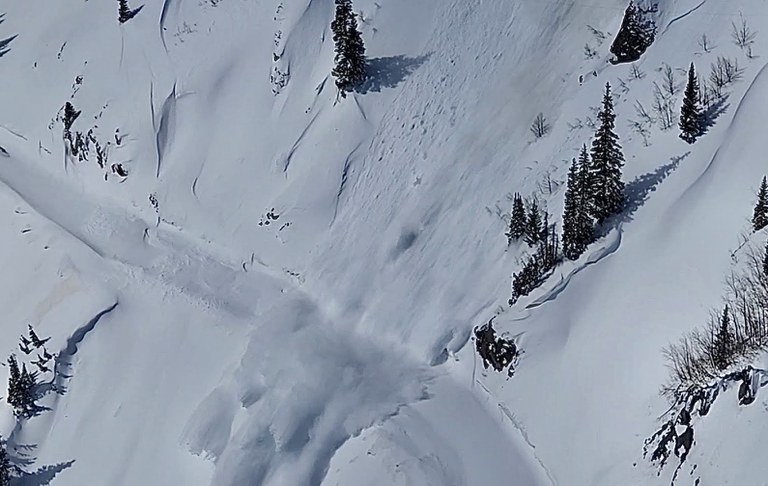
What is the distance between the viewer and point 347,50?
42.5 metres

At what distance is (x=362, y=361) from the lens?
3791cm

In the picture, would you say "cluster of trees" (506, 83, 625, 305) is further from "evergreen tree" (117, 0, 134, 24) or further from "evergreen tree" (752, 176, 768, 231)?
"evergreen tree" (117, 0, 134, 24)

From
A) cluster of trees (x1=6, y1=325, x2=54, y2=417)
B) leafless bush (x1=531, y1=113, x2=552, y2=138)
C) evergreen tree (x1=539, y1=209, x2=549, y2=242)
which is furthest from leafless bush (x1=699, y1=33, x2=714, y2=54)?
cluster of trees (x1=6, y1=325, x2=54, y2=417)

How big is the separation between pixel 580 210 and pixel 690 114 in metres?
5.73

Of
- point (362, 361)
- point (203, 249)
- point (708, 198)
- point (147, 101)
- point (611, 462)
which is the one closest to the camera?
point (611, 462)

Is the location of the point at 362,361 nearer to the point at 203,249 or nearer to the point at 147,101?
the point at 203,249

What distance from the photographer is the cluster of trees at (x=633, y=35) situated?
135ft

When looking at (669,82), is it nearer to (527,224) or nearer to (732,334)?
(527,224)

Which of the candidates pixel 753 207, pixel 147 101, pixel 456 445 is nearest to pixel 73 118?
pixel 147 101

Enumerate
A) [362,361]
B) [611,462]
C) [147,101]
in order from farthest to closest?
[147,101]
[362,361]
[611,462]

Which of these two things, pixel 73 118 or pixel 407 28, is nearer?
pixel 407 28

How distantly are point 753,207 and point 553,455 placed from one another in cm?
1087

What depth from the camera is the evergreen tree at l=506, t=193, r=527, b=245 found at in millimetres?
37562

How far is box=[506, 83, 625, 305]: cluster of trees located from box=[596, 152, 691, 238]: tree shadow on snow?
10.1 inches
